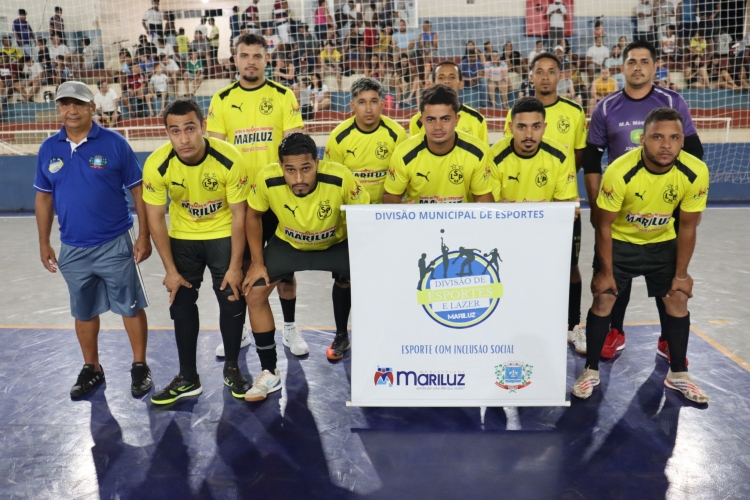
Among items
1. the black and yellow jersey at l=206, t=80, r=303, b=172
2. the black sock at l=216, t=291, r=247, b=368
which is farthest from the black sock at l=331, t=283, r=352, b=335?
the black and yellow jersey at l=206, t=80, r=303, b=172

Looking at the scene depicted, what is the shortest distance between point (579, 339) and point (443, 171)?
1680 millimetres

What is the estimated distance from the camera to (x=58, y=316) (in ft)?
18.8

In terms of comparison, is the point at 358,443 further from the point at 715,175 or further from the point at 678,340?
the point at 715,175

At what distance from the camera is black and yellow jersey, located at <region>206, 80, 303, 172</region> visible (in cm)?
487

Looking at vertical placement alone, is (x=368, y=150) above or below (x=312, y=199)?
above

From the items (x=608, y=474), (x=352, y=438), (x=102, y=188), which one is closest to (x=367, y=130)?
(x=102, y=188)

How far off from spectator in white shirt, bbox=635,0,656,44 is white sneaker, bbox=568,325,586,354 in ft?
35.0

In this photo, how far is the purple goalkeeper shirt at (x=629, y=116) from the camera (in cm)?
461

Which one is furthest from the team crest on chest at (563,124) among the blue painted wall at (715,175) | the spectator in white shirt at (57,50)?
the spectator in white shirt at (57,50)

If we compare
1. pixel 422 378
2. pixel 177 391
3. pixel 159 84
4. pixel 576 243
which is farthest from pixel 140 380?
pixel 159 84

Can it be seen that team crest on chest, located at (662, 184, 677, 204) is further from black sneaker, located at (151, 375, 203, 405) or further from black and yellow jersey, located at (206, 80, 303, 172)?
black sneaker, located at (151, 375, 203, 405)

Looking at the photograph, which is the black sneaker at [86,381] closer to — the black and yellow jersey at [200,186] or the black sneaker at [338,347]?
the black and yellow jersey at [200,186]

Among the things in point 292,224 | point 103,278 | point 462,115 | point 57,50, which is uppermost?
point 57,50

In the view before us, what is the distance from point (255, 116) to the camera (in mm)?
4871
